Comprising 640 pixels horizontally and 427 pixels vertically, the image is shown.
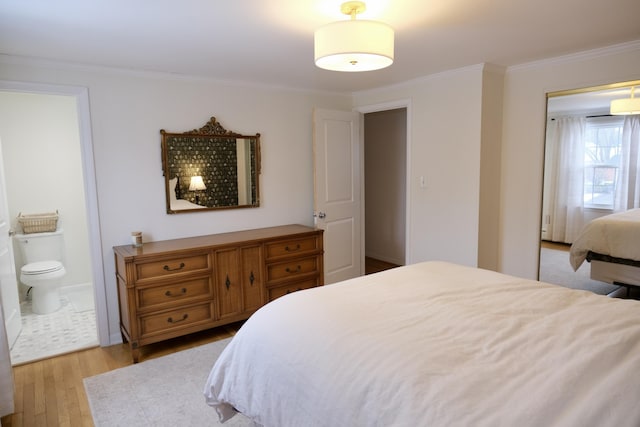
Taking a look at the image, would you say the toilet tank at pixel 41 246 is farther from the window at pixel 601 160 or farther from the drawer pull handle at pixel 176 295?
the window at pixel 601 160

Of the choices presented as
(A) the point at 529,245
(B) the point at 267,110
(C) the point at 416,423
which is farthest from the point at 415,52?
(C) the point at 416,423

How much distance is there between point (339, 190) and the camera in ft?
14.3

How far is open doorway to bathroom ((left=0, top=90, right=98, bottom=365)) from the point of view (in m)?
3.96

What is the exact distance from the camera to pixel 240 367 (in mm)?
1701

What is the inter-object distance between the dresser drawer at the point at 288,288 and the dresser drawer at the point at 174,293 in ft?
1.89

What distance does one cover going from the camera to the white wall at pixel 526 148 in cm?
313

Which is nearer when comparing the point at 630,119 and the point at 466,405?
the point at 466,405

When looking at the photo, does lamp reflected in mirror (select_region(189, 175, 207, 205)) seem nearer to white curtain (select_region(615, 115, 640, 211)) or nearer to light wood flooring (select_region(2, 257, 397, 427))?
light wood flooring (select_region(2, 257, 397, 427))

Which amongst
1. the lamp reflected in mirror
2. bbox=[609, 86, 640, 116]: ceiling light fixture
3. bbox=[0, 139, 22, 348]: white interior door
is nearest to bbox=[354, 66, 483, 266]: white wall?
bbox=[609, 86, 640, 116]: ceiling light fixture

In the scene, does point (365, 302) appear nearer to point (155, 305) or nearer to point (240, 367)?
point (240, 367)

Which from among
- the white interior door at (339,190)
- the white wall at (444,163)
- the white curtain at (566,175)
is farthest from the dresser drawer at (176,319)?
the white curtain at (566,175)

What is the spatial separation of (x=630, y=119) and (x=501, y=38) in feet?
12.0

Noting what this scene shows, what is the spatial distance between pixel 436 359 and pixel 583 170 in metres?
5.38

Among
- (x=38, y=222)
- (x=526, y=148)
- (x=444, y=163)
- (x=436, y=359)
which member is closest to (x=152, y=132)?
(x=38, y=222)
